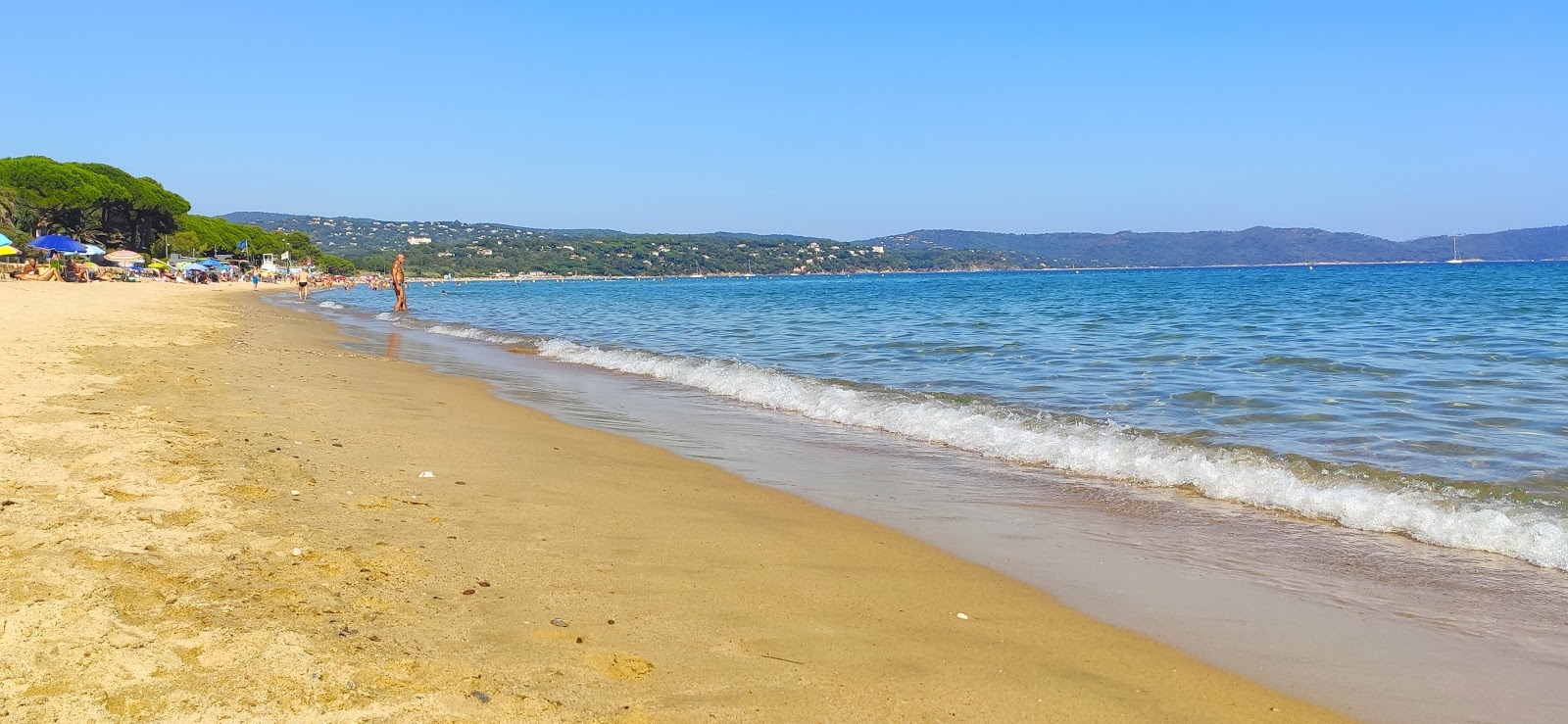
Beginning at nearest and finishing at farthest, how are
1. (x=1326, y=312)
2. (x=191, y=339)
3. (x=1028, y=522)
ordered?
(x=1028, y=522), (x=191, y=339), (x=1326, y=312)

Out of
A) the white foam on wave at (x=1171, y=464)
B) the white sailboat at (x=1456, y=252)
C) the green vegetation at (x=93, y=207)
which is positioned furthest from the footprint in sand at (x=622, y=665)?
the white sailboat at (x=1456, y=252)

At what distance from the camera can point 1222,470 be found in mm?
7258

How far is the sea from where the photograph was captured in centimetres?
403

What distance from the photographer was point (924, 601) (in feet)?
13.9

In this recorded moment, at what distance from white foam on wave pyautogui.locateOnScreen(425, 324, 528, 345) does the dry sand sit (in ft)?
53.0

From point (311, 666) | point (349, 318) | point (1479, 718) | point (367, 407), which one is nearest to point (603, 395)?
point (367, 407)

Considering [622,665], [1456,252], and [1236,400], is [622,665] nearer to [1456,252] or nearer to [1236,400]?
[1236,400]

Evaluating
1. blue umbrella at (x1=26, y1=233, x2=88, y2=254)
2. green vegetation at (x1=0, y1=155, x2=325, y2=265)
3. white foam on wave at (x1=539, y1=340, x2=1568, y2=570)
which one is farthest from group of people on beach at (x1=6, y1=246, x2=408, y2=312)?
white foam on wave at (x1=539, y1=340, x2=1568, y2=570)

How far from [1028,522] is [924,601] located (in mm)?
1956

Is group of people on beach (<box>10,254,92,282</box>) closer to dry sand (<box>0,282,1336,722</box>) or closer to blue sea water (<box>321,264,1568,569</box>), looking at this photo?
blue sea water (<box>321,264,1568,569</box>)

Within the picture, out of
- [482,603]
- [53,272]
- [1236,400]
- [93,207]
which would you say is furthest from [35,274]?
[482,603]

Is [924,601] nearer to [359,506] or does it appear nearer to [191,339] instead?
[359,506]

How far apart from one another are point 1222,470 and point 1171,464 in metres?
0.39

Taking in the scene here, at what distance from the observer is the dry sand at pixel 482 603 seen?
297 centimetres
